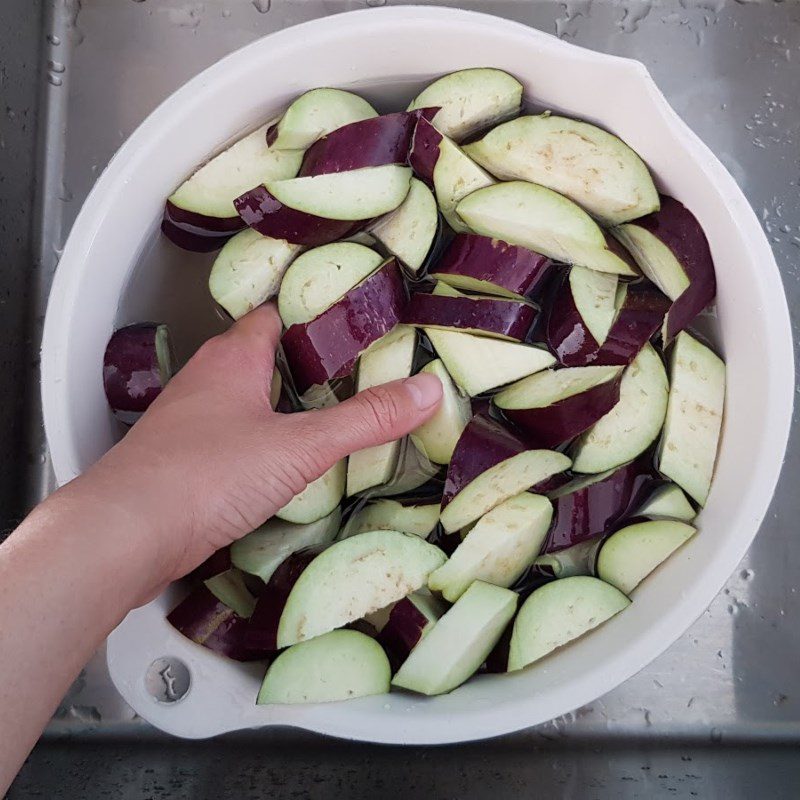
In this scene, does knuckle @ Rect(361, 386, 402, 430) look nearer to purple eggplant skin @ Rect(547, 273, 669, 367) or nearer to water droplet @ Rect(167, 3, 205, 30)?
purple eggplant skin @ Rect(547, 273, 669, 367)

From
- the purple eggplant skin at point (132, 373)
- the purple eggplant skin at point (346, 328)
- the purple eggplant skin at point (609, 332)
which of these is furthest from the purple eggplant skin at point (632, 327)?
the purple eggplant skin at point (132, 373)

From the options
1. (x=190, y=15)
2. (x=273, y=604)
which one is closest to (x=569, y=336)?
(x=273, y=604)

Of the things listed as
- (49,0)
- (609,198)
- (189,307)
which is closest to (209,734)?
(189,307)

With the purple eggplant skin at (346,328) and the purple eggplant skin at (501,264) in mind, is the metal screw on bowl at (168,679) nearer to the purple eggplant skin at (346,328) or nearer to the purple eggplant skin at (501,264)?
the purple eggplant skin at (346,328)

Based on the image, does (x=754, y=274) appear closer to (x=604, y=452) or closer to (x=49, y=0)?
(x=604, y=452)

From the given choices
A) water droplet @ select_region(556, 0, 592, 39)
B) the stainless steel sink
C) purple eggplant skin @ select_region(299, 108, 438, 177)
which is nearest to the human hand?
purple eggplant skin @ select_region(299, 108, 438, 177)

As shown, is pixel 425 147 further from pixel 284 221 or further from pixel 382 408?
pixel 382 408
